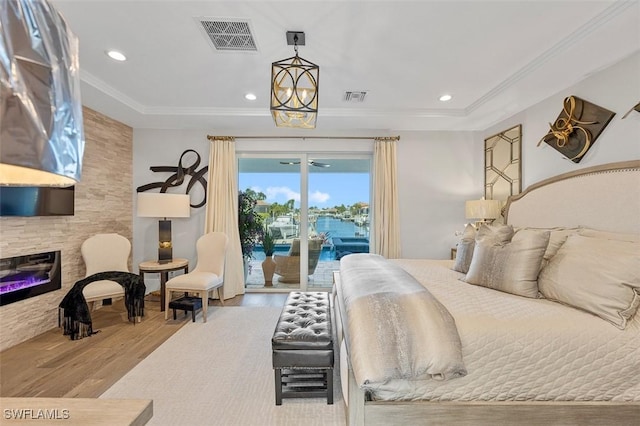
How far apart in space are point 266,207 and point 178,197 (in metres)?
1.36

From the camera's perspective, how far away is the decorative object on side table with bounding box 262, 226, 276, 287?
4984mm

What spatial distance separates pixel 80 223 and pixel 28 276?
84 centimetres

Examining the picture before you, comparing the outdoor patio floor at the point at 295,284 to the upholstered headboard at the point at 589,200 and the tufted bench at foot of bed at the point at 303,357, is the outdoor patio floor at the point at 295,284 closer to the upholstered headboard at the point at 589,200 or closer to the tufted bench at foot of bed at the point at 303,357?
the tufted bench at foot of bed at the point at 303,357

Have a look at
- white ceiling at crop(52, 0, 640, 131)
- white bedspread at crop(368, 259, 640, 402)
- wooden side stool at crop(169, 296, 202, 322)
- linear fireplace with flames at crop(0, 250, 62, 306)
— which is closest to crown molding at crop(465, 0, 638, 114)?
white ceiling at crop(52, 0, 640, 131)

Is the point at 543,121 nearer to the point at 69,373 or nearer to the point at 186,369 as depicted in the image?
the point at 186,369

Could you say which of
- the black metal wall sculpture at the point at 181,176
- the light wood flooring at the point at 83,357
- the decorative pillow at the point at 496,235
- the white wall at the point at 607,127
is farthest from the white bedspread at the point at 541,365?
the black metal wall sculpture at the point at 181,176

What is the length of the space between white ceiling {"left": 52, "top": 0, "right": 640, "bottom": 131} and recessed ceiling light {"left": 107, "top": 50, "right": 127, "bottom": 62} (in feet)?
0.18

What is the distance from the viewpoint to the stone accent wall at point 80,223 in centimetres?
300

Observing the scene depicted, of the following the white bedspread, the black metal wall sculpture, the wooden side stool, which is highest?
the black metal wall sculpture

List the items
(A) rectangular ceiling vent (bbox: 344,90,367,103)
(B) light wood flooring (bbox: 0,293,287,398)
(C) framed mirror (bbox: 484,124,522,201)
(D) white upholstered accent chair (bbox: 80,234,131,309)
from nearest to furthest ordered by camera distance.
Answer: (B) light wood flooring (bbox: 0,293,287,398)
(D) white upholstered accent chair (bbox: 80,234,131,309)
(A) rectangular ceiling vent (bbox: 344,90,367,103)
(C) framed mirror (bbox: 484,124,522,201)

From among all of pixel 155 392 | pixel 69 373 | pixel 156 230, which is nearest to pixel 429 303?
pixel 155 392

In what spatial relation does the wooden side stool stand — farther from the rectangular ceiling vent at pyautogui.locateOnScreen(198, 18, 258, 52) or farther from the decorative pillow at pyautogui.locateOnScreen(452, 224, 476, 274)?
the decorative pillow at pyautogui.locateOnScreen(452, 224, 476, 274)

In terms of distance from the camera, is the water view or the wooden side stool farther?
the water view

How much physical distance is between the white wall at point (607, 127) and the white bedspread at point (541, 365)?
5.26 feet
